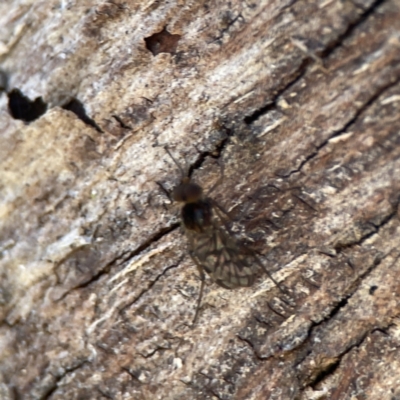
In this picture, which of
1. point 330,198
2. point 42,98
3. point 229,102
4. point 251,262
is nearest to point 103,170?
point 42,98

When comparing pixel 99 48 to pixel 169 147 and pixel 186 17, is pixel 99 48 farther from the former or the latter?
pixel 169 147

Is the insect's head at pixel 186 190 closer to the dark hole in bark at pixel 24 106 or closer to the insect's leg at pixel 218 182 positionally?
the insect's leg at pixel 218 182

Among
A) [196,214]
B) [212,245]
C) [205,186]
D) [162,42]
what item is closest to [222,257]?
[212,245]

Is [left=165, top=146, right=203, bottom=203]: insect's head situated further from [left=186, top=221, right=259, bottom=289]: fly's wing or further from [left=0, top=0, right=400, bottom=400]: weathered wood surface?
[left=186, top=221, right=259, bottom=289]: fly's wing

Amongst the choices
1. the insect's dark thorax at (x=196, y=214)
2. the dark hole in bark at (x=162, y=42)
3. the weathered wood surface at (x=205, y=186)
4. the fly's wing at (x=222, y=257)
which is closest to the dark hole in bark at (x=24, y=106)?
the weathered wood surface at (x=205, y=186)

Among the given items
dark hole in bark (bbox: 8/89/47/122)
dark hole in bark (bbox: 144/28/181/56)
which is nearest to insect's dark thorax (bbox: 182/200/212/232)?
dark hole in bark (bbox: 144/28/181/56)

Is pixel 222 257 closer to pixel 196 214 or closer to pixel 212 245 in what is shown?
pixel 212 245
